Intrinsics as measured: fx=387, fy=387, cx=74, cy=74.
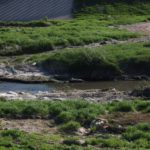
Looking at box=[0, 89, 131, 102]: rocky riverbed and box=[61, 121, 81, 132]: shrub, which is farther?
box=[0, 89, 131, 102]: rocky riverbed

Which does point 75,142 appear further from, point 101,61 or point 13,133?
point 101,61

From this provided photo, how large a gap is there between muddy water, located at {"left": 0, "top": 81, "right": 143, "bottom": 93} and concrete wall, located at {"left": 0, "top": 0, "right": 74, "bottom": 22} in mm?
21192

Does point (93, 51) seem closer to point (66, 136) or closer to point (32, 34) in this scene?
point (32, 34)

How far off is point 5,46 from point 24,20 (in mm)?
14882

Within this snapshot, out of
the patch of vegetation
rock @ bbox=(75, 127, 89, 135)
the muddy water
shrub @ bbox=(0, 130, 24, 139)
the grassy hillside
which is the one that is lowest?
the muddy water

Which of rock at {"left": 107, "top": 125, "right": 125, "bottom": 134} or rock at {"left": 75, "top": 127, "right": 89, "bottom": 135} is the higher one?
rock at {"left": 107, "top": 125, "right": 125, "bottom": 134}

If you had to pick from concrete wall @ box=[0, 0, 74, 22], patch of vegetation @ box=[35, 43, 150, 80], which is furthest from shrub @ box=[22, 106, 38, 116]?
concrete wall @ box=[0, 0, 74, 22]

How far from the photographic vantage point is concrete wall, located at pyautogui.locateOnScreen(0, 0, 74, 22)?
133 ft

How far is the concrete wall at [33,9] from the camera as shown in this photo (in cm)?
4062

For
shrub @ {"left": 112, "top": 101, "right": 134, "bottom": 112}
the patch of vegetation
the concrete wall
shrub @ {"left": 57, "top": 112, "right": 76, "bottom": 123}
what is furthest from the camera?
the concrete wall

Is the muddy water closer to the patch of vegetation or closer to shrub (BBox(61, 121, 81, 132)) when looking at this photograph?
the patch of vegetation

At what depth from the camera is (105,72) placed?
2111cm

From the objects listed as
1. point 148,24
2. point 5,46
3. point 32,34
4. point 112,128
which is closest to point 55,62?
point 5,46

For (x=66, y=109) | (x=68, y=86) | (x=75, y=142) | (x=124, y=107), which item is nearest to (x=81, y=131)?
(x=75, y=142)
